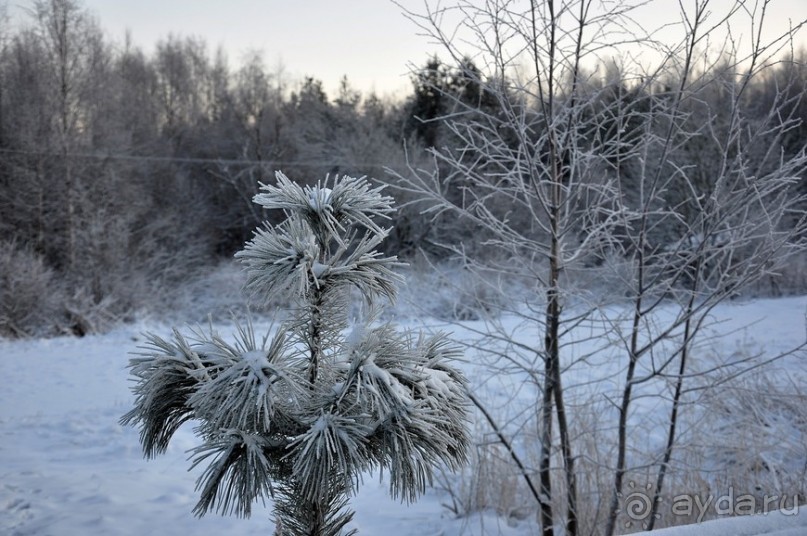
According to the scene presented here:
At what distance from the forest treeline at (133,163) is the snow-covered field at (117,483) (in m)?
3.83

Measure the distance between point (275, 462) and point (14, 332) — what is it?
370 inches

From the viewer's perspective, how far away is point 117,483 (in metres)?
3.38

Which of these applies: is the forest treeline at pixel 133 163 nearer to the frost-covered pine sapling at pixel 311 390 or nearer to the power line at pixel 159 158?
the power line at pixel 159 158

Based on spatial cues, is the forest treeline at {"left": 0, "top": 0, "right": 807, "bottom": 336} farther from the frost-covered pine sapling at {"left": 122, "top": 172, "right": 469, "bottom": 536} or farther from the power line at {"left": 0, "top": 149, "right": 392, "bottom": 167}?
the frost-covered pine sapling at {"left": 122, "top": 172, "right": 469, "bottom": 536}

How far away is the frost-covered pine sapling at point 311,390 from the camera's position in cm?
109

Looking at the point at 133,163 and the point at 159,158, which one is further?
the point at 159,158

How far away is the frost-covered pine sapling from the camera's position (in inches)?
43.0

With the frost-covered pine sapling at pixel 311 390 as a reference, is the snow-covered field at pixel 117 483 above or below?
below

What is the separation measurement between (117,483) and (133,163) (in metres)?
13.0

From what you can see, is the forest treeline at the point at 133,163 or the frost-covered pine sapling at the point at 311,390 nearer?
the frost-covered pine sapling at the point at 311,390

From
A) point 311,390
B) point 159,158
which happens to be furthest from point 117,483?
point 159,158

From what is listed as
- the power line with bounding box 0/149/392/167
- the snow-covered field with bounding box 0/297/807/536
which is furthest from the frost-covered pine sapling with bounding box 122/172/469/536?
the power line with bounding box 0/149/392/167

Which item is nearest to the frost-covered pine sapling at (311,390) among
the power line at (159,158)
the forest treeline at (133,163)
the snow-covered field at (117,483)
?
the snow-covered field at (117,483)

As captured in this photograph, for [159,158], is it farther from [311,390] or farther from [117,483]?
[311,390]
